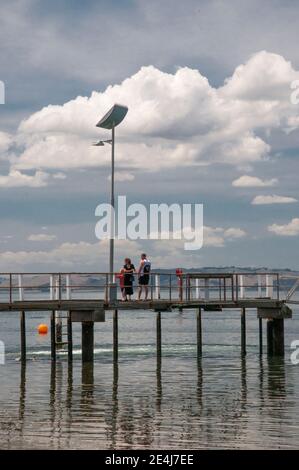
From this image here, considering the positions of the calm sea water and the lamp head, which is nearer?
the calm sea water

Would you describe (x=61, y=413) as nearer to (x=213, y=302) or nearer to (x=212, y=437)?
(x=212, y=437)

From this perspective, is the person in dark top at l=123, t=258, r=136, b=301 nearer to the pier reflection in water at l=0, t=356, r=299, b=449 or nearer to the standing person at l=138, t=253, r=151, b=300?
the standing person at l=138, t=253, r=151, b=300

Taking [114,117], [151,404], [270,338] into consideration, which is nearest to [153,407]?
[151,404]

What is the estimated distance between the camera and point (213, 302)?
1453 inches

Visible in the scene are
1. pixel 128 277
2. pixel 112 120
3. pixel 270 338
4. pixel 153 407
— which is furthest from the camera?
pixel 270 338

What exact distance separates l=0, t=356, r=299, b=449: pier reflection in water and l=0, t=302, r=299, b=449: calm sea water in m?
0.03

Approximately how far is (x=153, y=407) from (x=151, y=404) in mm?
692

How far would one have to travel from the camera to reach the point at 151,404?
2858 cm

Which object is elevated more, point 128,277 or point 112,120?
point 112,120

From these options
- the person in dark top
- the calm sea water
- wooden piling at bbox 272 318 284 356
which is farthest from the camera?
wooden piling at bbox 272 318 284 356

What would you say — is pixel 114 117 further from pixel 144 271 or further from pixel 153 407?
pixel 153 407

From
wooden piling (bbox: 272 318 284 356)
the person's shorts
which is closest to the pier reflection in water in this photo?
wooden piling (bbox: 272 318 284 356)

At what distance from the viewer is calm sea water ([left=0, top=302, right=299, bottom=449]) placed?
2242 centimetres
